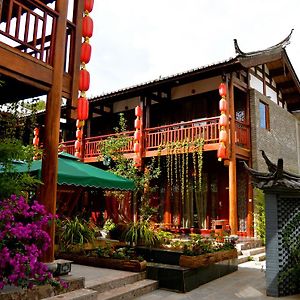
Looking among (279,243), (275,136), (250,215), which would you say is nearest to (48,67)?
(279,243)

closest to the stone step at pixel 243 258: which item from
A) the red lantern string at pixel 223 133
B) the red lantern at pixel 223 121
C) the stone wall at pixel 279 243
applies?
the red lantern string at pixel 223 133

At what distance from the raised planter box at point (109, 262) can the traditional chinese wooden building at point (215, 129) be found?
5501 mm

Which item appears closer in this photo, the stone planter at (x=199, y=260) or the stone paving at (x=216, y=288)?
the stone paving at (x=216, y=288)

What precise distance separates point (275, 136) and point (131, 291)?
10975mm

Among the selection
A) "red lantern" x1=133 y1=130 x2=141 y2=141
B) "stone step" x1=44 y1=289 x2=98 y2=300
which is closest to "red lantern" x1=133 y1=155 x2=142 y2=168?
"red lantern" x1=133 y1=130 x2=141 y2=141

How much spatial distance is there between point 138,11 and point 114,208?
362 inches

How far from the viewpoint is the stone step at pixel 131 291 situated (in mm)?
5681

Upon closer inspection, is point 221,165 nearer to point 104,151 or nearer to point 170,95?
point 170,95

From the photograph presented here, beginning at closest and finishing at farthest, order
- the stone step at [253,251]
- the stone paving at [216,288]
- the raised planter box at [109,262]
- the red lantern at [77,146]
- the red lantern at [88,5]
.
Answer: the stone paving at [216,288] < the red lantern at [88,5] < the raised planter box at [109,262] < the stone step at [253,251] < the red lantern at [77,146]

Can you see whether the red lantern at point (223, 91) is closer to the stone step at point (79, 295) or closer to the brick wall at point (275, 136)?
the brick wall at point (275, 136)

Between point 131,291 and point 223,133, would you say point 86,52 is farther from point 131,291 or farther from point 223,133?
point 223,133

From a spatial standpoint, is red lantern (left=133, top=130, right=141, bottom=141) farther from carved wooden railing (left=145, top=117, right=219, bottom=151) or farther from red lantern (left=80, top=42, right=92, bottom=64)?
red lantern (left=80, top=42, right=92, bottom=64)

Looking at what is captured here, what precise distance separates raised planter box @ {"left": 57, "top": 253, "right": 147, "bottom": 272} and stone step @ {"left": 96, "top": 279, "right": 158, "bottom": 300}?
291 mm

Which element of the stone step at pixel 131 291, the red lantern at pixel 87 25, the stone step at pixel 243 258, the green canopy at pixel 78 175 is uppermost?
the red lantern at pixel 87 25
